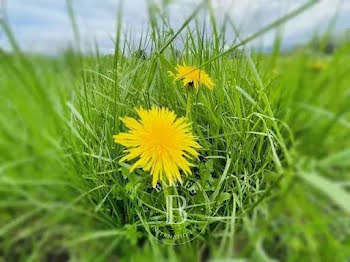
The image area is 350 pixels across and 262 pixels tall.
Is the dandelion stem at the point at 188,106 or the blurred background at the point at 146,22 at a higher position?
the blurred background at the point at 146,22

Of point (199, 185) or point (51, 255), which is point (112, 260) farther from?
point (199, 185)

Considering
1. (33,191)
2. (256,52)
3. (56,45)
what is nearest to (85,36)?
(56,45)

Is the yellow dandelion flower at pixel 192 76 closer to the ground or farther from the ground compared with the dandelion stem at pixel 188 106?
farther from the ground

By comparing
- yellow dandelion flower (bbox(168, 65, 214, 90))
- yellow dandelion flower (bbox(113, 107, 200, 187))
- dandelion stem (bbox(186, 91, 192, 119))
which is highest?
yellow dandelion flower (bbox(168, 65, 214, 90))

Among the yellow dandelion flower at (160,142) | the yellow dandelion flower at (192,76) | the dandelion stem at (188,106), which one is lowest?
the yellow dandelion flower at (160,142)
